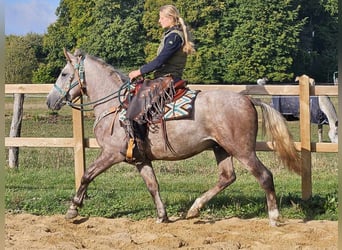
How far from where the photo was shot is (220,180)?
20.6ft

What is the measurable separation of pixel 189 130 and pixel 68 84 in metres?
1.61

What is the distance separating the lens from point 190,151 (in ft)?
19.7

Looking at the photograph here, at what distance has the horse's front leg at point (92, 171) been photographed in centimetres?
610

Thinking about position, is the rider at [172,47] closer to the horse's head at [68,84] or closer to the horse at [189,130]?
the horse at [189,130]

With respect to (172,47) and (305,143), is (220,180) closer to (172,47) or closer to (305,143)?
(305,143)

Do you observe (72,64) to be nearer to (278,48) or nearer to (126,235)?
(126,235)

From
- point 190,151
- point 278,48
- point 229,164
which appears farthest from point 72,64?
point 278,48

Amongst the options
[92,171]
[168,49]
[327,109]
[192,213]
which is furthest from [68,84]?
[327,109]

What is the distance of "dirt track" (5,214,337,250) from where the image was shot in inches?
201

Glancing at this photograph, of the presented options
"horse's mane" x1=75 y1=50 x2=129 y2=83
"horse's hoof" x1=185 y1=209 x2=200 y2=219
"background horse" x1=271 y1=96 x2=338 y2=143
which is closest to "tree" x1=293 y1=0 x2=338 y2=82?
"background horse" x1=271 y1=96 x2=338 y2=143

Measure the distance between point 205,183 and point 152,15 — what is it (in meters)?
49.3

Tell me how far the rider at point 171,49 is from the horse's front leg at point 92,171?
272 mm

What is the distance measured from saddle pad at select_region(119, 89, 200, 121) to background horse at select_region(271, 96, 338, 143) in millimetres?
7084

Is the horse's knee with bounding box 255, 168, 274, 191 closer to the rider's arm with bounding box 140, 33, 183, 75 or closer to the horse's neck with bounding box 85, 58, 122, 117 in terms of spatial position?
the rider's arm with bounding box 140, 33, 183, 75
